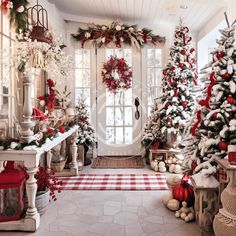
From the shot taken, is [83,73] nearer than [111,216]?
No

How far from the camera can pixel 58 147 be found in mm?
4328

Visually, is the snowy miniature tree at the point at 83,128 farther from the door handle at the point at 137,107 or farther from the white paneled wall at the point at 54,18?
the white paneled wall at the point at 54,18

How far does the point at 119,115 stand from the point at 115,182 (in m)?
2.02

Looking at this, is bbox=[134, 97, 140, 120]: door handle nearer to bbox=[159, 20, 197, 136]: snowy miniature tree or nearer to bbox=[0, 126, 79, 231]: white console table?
bbox=[159, 20, 197, 136]: snowy miniature tree

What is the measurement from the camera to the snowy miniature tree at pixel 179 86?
4543 mm

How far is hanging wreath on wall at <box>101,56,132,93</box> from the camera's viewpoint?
554 cm

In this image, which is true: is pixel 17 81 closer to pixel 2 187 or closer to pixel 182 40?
pixel 2 187

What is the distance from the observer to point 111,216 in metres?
2.82

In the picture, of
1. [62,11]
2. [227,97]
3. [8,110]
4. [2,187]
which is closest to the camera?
[2,187]

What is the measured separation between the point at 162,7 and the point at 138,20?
0.99m

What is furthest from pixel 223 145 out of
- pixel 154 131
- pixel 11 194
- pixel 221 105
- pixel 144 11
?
pixel 144 11

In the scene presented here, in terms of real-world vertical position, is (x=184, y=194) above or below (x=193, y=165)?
below

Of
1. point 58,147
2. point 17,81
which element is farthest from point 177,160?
point 17,81

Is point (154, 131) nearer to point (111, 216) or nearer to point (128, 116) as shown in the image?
point (128, 116)
